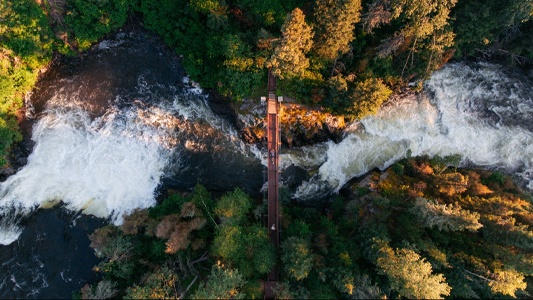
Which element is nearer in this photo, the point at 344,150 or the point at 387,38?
the point at 387,38

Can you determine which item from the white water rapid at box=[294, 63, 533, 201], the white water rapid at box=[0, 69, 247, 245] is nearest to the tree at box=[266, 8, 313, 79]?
the white water rapid at box=[0, 69, 247, 245]

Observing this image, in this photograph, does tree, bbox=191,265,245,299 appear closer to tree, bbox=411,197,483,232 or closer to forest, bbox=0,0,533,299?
forest, bbox=0,0,533,299

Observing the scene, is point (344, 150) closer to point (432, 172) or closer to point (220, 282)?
point (432, 172)

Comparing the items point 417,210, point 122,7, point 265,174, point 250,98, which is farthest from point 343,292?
point 122,7

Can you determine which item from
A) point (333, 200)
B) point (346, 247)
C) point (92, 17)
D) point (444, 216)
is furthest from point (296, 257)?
point (92, 17)

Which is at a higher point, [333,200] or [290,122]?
[290,122]

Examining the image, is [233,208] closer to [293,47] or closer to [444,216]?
[293,47]

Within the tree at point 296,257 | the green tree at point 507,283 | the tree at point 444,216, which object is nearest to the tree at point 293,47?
the tree at point 296,257
